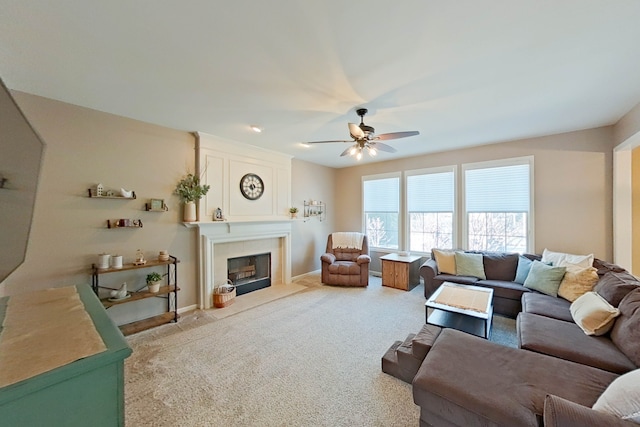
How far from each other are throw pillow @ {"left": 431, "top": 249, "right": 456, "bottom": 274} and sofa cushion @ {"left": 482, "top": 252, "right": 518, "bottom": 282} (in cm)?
44

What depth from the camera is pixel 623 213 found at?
3.24 metres

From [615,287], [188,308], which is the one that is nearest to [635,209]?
[615,287]

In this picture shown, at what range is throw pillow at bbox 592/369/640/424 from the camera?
103cm

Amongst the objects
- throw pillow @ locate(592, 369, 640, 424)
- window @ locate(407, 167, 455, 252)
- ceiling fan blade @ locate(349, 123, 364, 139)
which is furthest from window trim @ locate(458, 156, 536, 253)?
throw pillow @ locate(592, 369, 640, 424)

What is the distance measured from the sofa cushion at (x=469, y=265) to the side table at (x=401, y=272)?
0.82 m

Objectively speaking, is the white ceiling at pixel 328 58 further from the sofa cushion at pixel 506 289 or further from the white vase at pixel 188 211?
the sofa cushion at pixel 506 289

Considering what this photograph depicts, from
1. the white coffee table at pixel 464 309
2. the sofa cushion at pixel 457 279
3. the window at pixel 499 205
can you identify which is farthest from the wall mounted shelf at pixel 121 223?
the window at pixel 499 205

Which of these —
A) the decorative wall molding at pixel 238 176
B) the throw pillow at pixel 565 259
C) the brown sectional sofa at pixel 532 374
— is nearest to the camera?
the brown sectional sofa at pixel 532 374

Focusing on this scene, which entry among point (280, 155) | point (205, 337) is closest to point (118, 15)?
point (205, 337)

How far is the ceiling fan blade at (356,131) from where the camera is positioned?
2.53 metres

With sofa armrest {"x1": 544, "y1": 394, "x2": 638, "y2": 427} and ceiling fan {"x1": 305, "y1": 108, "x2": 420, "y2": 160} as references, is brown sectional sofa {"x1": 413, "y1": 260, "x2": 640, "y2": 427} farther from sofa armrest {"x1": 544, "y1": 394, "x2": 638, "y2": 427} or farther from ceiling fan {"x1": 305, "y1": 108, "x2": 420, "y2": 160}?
ceiling fan {"x1": 305, "y1": 108, "x2": 420, "y2": 160}

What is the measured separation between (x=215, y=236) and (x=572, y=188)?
5.42m

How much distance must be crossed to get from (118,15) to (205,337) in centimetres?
296

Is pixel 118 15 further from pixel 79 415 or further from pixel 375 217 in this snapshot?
pixel 375 217
